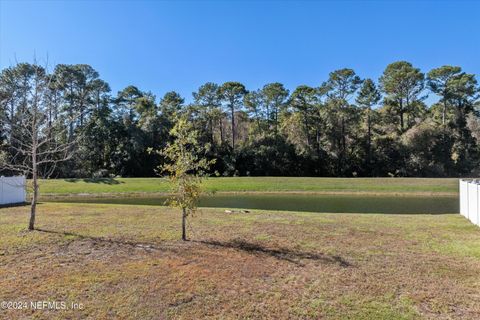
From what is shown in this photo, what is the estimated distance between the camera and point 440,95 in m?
43.6

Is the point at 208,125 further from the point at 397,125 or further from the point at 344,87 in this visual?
the point at 397,125

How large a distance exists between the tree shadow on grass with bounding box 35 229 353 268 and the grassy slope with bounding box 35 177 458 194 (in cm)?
1862

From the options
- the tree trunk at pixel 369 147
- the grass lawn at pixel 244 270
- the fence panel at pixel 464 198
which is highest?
the tree trunk at pixel 369 147

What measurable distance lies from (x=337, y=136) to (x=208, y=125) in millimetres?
17593

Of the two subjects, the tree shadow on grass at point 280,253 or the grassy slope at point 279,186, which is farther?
the grassy slope at point 279,186

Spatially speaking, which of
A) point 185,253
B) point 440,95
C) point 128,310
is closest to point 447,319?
point 128,310

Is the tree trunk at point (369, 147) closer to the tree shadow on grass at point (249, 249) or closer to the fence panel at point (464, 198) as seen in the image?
the fence panel at point (464, 198)

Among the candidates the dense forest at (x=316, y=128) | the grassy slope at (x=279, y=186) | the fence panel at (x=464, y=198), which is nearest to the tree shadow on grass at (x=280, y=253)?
the fence panel at (x=464, y=198)

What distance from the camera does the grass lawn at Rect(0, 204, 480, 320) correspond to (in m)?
4.79

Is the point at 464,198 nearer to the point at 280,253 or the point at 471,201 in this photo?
the point at 471,201

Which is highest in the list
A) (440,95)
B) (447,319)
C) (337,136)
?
(440,95)

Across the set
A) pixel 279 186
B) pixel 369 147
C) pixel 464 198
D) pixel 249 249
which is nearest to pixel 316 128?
pixel 369 147

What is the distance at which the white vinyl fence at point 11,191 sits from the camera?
1656 cm

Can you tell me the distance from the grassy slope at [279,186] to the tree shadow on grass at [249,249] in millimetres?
18621
